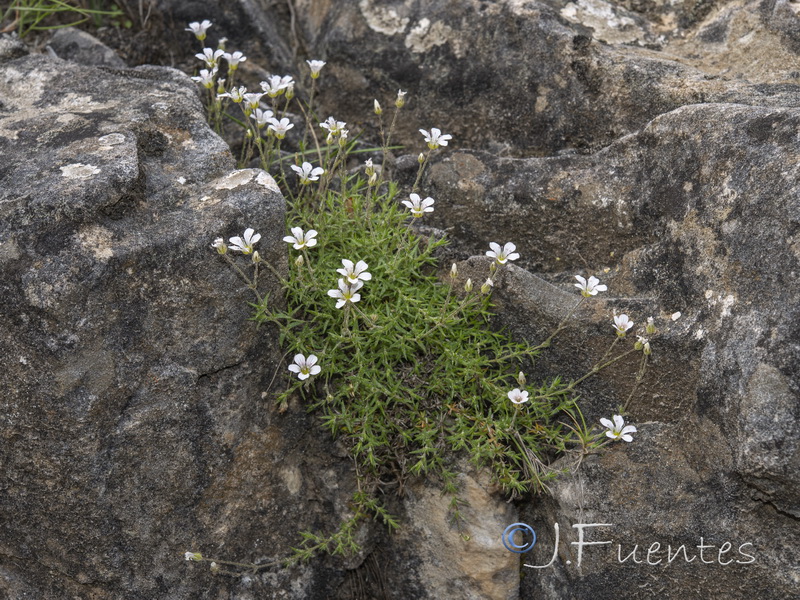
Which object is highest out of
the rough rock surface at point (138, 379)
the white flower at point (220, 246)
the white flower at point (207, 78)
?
the white flower at point (207, 78)

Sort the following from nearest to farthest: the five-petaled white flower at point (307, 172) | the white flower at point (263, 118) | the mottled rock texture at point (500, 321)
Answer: the mottled rock texture at point (500, 321)
the five-petaled white flower at point (307, 172)
the white flower at point (263, 118)

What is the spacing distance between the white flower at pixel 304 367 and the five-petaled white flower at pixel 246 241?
0.46 m

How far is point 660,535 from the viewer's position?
9.75 feet

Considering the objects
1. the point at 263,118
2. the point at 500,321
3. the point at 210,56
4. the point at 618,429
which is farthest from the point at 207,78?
the point at 618,429

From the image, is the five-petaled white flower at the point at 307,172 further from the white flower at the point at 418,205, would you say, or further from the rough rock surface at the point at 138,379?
the white flower at the point at 418,205

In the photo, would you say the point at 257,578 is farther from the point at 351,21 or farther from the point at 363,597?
the point at 351,21

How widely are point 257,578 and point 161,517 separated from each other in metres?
0.51

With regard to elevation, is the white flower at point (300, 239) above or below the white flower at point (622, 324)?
above

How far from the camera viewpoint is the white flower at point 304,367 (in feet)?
10.2

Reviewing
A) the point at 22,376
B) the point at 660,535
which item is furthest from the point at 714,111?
the point at 22,376

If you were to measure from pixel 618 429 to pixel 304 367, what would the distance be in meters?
1.24

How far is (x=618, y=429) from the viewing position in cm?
306

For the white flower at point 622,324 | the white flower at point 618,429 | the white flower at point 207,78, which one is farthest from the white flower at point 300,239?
the white flower at point 618,429

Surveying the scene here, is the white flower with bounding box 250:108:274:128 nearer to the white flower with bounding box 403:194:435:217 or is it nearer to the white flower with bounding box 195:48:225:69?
the white flower with bounding box 195:48:225:69
